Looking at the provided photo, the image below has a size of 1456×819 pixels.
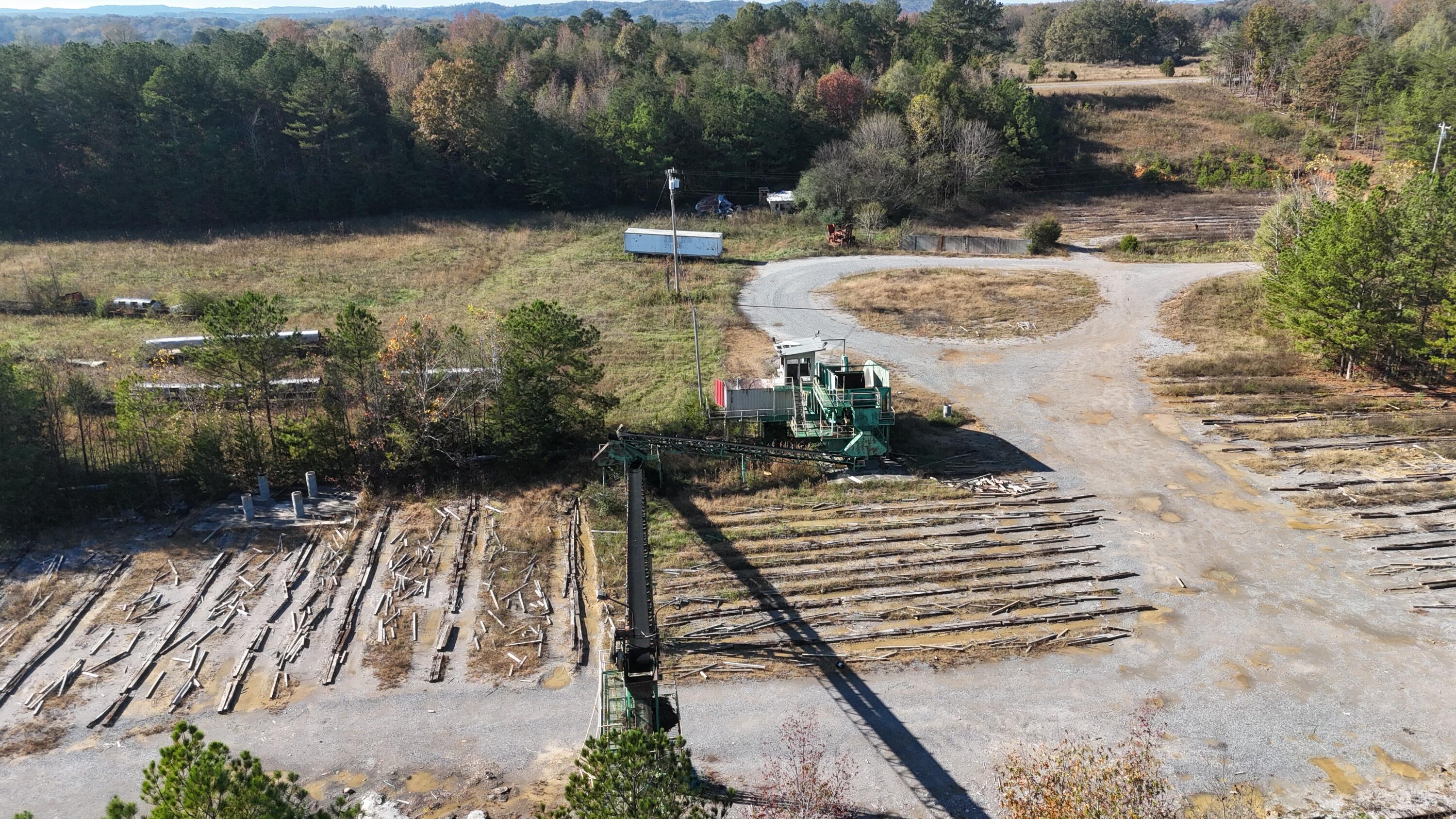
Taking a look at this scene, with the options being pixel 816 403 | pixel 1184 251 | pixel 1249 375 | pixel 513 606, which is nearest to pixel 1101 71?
pixel 1184 251

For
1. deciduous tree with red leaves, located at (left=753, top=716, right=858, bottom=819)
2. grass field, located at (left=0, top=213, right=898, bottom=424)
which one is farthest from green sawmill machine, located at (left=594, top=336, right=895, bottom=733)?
deciduous tree with red leaves, located at (left=753, top=716, right=858, bottom=819)

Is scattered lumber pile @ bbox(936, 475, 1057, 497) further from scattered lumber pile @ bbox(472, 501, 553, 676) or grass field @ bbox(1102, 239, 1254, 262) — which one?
grass field @ bbox(1102, 239, 1254, 262)

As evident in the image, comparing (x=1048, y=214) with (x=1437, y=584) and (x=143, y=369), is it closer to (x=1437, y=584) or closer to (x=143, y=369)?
(x=1437, y=584)

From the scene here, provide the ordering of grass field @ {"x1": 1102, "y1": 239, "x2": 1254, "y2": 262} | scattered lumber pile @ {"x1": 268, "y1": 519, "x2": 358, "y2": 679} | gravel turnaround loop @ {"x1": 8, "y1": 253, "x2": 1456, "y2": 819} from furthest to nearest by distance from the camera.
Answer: grass field @ {"x1": 1102, "y1": 239, "x2": 1254, "y2": 262}, scattered lumber pile @ {"x1": 268, "y1": 519, "x2": 358, "y2": 679}, gravel turnaround loop @ {"x1": 8, "y1": 253, "x2": 1456, "y2": 819}

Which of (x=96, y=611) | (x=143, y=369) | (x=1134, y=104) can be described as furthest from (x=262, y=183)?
(x=1134, y=104)

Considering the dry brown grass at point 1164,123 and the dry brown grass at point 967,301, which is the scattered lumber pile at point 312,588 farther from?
the dry brown grass at point 1164,123

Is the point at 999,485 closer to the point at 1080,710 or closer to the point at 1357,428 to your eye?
the point at 1080,710

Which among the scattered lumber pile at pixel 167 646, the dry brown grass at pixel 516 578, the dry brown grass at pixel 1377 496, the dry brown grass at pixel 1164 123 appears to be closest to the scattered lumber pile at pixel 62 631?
the scattered lumber pile at pixel 167 646
